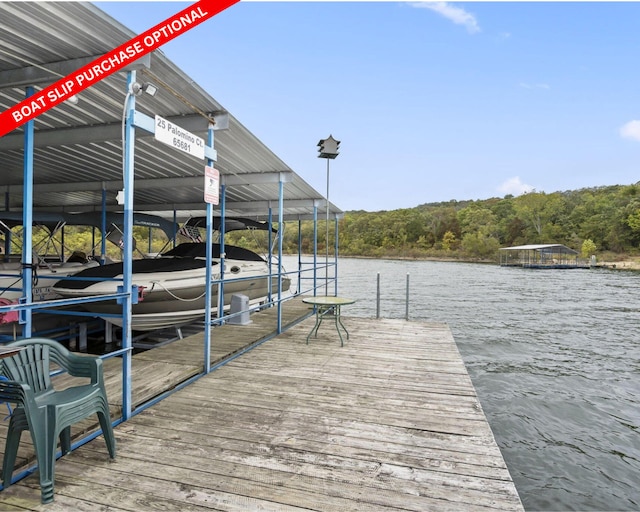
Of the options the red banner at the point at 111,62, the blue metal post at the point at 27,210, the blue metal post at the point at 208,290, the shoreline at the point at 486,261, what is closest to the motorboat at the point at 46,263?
the blue metal post at the point at 27,210

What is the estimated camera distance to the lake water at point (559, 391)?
3893 mm

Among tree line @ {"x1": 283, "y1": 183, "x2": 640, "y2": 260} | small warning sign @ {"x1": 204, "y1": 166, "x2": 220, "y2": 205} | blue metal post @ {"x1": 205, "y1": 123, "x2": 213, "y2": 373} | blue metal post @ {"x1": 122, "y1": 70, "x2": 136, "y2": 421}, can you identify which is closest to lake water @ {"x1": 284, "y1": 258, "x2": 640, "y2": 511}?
blue metal post @ {"x1": 205, "y1": 123, "x2": 213, "y2": 373}

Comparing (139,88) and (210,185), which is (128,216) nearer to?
(139,88)

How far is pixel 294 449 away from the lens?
8.13ft

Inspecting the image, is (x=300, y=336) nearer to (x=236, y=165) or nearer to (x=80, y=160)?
(x=236, y=165)

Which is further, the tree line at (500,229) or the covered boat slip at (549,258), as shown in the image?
the tree line at (500,229)

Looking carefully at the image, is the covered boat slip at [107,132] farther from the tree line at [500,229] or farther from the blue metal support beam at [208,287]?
the tree line at [500,229]

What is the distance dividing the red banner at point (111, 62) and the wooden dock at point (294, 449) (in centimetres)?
203

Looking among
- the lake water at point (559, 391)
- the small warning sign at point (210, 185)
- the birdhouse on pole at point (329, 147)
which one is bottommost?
the lake water at point (559, 391)

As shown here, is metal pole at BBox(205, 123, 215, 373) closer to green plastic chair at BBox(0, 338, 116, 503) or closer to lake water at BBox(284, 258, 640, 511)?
green plastic chair at BBox(0, 338, 116, 503)

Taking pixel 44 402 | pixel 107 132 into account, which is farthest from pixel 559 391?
pixel 107 132

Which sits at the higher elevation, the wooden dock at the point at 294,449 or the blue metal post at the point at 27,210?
the blue metal post at the point at 27,210

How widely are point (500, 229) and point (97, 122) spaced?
253ft

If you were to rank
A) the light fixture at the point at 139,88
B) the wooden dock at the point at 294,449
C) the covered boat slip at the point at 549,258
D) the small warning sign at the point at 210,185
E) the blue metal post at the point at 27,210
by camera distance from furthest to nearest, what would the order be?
the covered boat slip at the point at 549,258
the small warning sign at the point at 210,185
the blue metal post at the point at 27,210
the light fixture at the point at 139,88
the wooden dock at the point at 294,449
